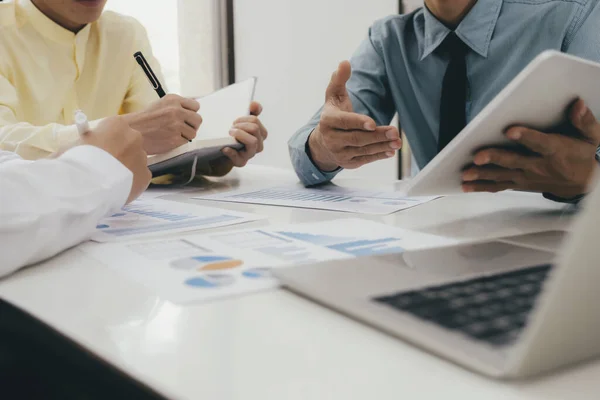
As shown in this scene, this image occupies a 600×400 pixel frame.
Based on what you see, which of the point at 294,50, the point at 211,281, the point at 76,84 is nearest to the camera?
the point at 211,281

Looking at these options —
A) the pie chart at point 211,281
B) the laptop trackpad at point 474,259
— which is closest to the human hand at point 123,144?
the pie chart at point 211,281

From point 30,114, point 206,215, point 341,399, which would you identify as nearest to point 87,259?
point 206,215

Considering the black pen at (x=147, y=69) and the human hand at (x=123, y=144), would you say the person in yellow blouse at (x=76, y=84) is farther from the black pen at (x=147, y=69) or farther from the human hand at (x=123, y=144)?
the human hand at (x=123, y=144)

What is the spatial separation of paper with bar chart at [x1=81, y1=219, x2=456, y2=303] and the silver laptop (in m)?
0.05

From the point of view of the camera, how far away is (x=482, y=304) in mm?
327

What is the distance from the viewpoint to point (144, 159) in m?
0.76

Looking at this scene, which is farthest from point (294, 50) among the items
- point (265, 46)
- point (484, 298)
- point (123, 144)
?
point (484, 298)

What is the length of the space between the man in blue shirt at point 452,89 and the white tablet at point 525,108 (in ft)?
0.07

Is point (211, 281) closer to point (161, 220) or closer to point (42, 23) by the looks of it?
point (161, 220)

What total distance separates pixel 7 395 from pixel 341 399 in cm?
38

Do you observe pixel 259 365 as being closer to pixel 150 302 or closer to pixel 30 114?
pixel 150 302

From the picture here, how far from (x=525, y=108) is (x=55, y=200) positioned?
1.69ft

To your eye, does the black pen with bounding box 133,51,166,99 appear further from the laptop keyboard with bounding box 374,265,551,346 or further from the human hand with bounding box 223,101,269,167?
the laptop keyboard with bounding box 374,265,551,346

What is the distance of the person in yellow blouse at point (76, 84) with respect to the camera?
1.09m
